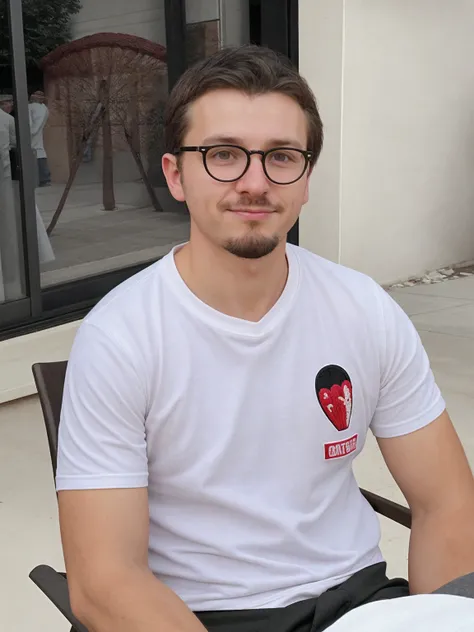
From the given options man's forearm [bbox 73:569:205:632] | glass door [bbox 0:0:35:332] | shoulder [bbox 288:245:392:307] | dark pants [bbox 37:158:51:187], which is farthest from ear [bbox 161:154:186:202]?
dark pants [bbox 37:158:51:187]

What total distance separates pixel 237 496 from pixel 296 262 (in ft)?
1.35

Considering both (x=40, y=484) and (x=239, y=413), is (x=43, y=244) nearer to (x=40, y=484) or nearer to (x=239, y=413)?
(x=40, y=484)

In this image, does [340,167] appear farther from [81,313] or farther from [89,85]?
[81,313]

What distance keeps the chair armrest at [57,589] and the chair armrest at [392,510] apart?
613 millimetres

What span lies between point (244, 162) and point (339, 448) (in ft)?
1.56

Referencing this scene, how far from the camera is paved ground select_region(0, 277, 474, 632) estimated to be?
99.4 inches

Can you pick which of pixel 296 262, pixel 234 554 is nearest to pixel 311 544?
pixel 234 554

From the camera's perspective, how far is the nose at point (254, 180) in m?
1.33

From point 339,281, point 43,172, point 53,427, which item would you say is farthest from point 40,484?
point 339,281

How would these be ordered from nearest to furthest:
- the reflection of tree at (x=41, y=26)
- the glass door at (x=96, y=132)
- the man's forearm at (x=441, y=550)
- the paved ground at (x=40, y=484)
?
the man's forearm at (x=441, y=550) < the paved ground at (x=40, y=484) < the reflection of tree at (x=41, y=26) < the glass door at (x=96, y=132)

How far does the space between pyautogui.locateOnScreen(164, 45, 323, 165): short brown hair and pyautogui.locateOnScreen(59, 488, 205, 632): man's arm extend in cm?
58

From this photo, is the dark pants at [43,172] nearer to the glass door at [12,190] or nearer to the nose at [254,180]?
the glass door at [12,190]

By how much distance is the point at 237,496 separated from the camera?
4.43 ft

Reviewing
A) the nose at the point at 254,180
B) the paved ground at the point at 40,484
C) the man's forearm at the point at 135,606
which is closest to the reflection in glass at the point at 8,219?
the paved ground at the point at 40,484
